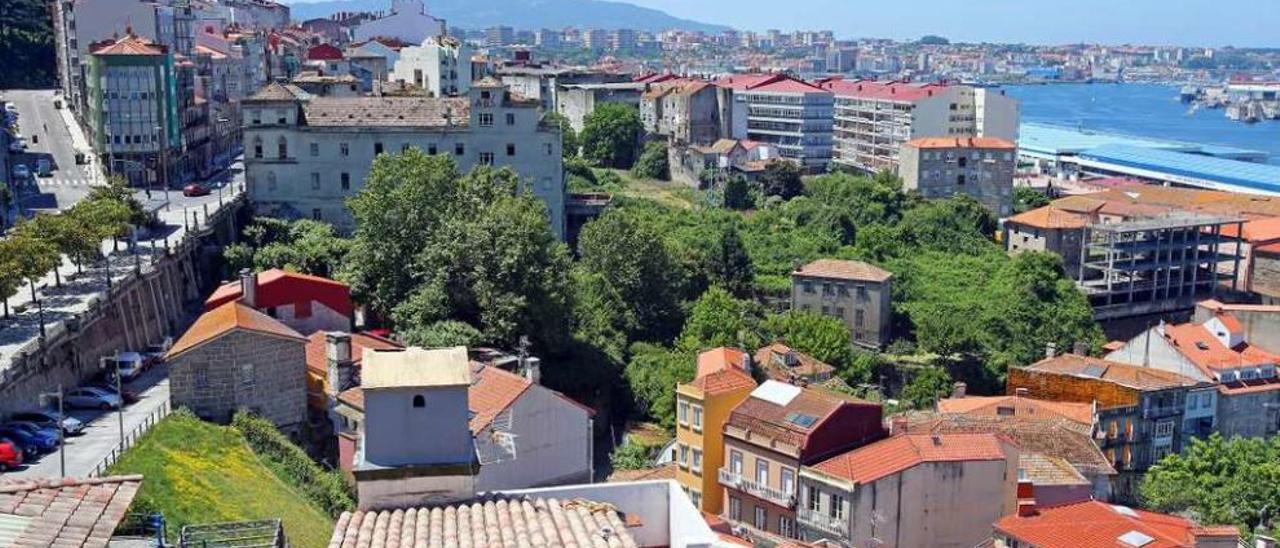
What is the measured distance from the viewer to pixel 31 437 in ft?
83.3

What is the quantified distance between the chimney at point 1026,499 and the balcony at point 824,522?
370 centimetres

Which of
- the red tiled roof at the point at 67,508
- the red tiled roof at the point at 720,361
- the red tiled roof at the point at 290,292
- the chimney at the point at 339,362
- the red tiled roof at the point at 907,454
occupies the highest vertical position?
the red tiled roof at the point at 67,508

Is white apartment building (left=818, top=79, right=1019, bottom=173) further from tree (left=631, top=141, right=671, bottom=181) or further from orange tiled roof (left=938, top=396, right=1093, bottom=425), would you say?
orange tiled roof (left=938, top=396, right=1093, bottom=425)

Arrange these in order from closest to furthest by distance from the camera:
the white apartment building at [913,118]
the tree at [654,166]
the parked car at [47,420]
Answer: the parked car at [47,420] → the tree at [654,166] → the white apartment building at [913,118]

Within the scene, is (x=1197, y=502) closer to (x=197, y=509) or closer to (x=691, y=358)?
(x=691, y=358)

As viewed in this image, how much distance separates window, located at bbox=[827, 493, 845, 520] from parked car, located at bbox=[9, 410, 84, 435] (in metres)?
16.2

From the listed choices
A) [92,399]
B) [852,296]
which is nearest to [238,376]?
[92,399]

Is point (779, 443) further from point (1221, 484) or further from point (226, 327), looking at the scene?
point (1221, 484)

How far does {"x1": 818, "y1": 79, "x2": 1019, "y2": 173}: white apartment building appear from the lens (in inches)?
3543

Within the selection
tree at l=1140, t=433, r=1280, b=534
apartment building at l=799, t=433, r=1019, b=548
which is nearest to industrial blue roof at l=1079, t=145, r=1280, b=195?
tree at l=1140, t=433, r=1280, b=534

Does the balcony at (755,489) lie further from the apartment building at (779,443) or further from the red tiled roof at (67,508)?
the red tiled roof at (67,508)

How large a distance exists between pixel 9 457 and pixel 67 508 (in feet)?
49.5

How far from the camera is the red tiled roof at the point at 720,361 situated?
35.4m

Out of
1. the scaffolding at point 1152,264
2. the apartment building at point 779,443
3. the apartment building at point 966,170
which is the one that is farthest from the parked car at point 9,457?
the apartment building at point 966,170
